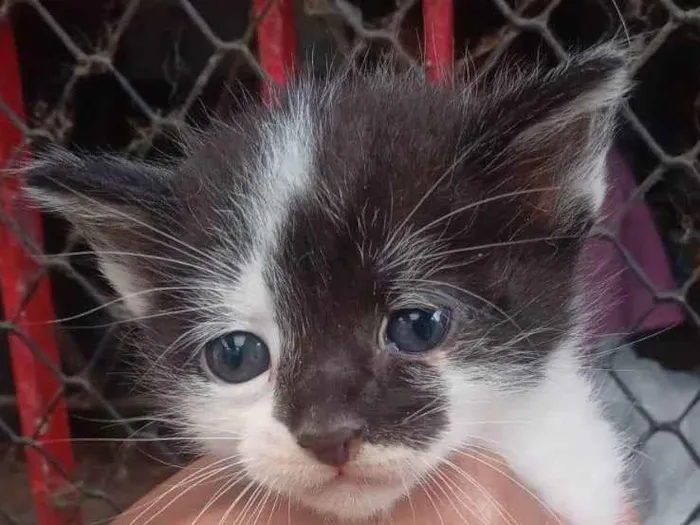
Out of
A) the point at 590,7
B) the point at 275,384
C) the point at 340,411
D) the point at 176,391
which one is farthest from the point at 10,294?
the point at 590,7

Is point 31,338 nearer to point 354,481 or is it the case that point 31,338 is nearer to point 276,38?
point 276,38

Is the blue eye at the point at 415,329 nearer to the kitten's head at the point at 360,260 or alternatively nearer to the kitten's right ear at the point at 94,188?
the kitten's head at the point at 360,260

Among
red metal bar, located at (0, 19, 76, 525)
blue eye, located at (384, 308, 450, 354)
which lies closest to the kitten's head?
blue eye, located at (384, 308, 450, 354)

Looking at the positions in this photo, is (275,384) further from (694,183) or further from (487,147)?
(694,183)

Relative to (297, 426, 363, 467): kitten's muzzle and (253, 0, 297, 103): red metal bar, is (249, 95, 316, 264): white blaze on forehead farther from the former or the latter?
(253, 0, 297, 103): red metal bar

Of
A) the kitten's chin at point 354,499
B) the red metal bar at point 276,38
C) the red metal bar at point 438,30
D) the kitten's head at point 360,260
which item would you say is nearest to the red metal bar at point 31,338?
the red metal bar at point 276,38
